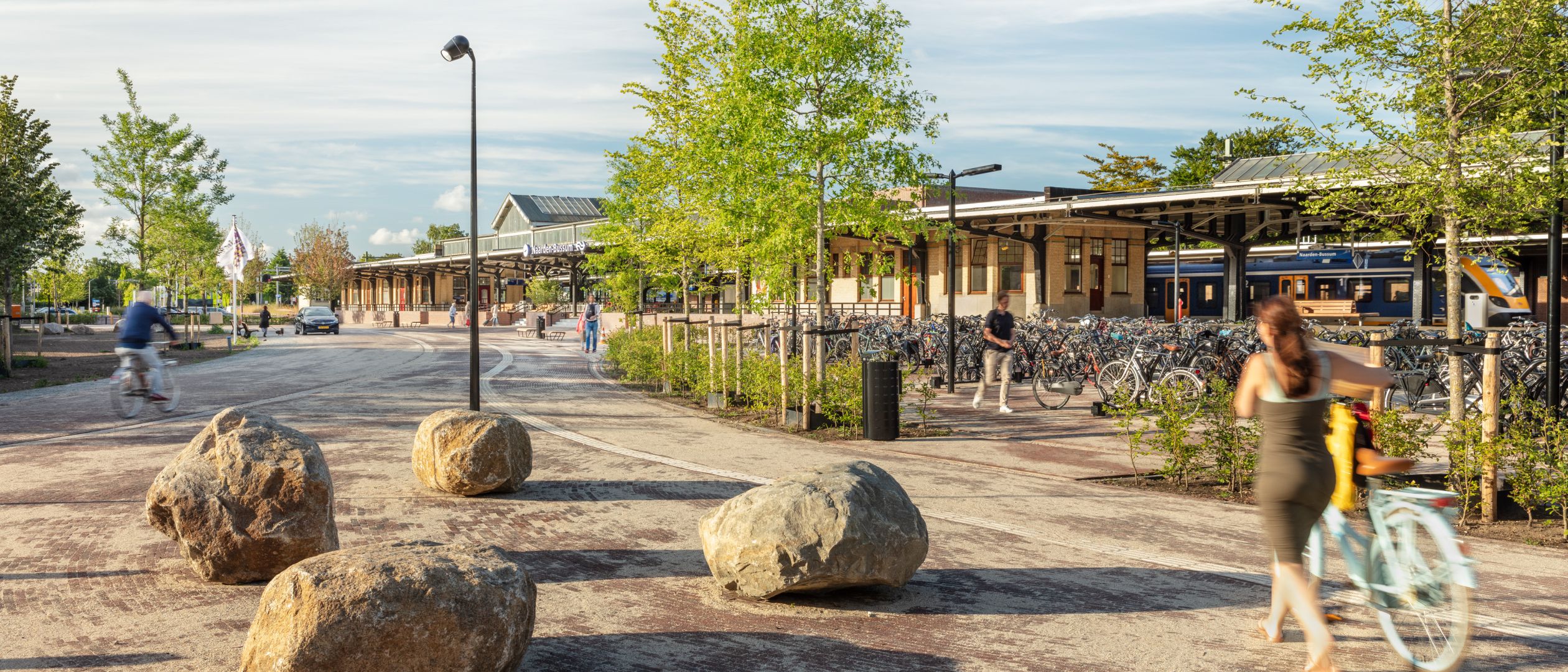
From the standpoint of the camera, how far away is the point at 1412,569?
4.41 metres

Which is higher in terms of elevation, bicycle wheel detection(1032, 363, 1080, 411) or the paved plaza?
bicycle wheel detection(1032, 363, 1080, 411)

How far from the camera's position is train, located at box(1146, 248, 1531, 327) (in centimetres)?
3481

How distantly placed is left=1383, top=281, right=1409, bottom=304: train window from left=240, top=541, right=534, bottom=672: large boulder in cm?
3709

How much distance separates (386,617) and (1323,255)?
39.0 metres

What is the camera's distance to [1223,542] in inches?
278

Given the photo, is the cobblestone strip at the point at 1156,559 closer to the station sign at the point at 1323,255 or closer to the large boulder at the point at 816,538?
the large boulder at the point at 816,538

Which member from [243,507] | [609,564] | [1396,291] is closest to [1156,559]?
[609,564]

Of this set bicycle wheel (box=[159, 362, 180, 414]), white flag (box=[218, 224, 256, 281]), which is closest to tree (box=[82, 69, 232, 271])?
white flag (box=[218, 224, 256, 281])

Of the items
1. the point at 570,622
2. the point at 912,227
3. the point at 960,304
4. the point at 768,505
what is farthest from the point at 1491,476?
the point at 960,304

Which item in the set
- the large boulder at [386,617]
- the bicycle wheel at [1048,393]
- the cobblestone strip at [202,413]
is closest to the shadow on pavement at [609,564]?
the large boulder at [386,617]

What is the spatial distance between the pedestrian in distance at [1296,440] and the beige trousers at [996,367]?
10.3m

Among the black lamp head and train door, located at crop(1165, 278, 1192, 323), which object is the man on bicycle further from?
train door, located at crop(1165, 278, 1192, 323)

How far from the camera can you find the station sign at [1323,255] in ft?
120

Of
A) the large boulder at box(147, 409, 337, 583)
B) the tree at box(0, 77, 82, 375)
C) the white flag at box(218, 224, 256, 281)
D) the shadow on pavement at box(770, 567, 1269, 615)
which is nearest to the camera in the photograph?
the shadow on pavement at box(770, 567, 1269, 615)
